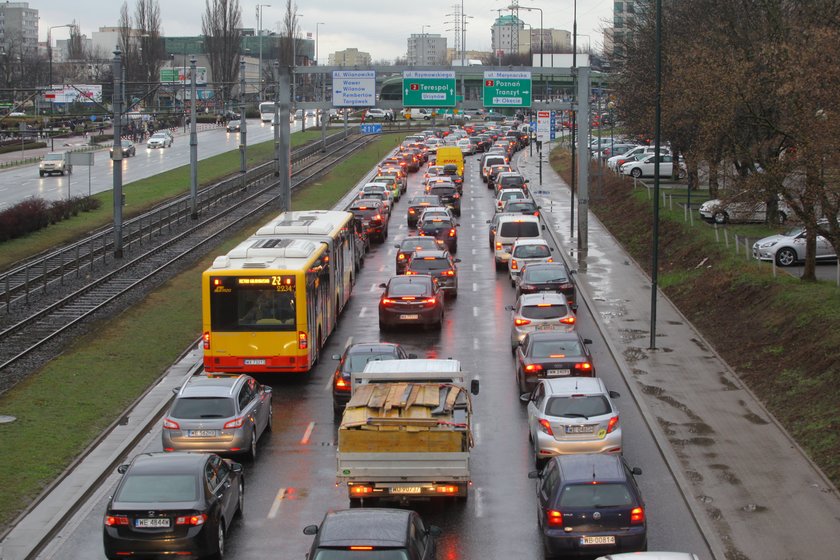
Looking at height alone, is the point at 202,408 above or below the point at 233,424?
above

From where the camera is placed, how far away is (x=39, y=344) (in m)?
32.8

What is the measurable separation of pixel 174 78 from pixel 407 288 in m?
115

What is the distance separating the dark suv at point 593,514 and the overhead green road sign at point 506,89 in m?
44.4

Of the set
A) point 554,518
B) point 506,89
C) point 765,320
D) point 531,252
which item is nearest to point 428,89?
point 506,89

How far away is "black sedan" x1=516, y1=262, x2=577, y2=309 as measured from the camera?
36625 mm

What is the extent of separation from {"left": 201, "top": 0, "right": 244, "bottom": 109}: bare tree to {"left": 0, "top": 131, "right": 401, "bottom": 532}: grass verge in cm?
9125

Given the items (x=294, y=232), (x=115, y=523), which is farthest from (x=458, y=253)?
(x=115, y=523)

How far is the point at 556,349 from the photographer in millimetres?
26578

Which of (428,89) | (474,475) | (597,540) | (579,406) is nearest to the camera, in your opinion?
(597,540)

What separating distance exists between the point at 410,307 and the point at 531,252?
371 inches

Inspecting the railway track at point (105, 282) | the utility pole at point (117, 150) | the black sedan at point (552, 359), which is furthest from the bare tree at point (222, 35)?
the black sedan at point (552, 359)

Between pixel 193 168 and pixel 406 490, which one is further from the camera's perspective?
pixel 193 168

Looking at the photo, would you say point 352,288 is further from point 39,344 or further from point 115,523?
point 115,523

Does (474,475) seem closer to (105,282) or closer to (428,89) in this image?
(105,282)
